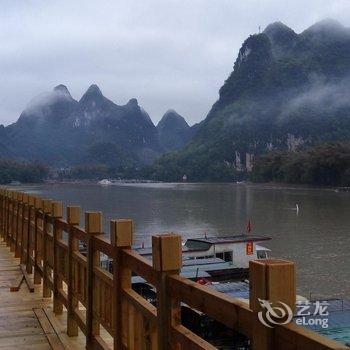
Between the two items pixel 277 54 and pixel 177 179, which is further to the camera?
pixel 277 54

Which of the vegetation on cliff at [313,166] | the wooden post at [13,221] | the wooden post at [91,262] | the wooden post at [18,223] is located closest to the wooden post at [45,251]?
the wooden post at [91,262]

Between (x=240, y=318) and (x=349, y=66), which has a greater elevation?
(x=349, y=66)

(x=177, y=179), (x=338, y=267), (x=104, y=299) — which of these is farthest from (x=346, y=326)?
(x=177, y=179)

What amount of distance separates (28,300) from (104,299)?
2.29m

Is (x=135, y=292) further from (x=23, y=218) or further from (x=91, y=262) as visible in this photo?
(x=23, y=218)

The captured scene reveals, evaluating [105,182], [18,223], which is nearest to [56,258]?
[18,223]

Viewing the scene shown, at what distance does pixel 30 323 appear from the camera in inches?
171

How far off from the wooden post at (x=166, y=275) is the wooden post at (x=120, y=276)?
64 cm

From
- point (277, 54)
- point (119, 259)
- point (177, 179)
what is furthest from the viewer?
point (277, 54)

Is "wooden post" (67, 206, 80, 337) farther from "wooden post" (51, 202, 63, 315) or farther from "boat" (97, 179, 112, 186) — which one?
"boat" (97, 179, 112, 186)

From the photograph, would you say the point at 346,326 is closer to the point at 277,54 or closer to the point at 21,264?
the point at 21,264

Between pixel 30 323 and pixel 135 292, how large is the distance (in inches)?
82.0

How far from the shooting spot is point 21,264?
6809 millimetres

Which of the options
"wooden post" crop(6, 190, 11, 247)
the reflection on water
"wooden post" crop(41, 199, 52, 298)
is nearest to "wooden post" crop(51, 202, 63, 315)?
"wooden post" crop(41, 199, 52, 298)
